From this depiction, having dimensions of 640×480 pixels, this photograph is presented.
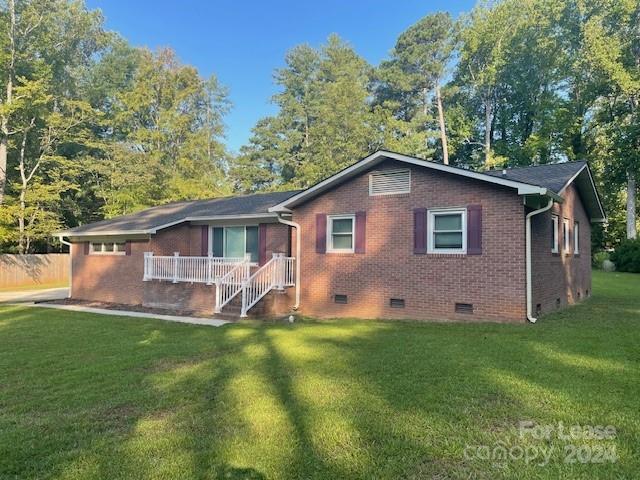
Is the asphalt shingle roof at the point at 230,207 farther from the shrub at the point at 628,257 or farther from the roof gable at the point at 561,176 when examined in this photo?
the shrub at the point at 628,257

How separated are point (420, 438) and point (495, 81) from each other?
36.9 meters

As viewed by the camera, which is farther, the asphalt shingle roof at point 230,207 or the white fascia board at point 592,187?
the asphalt shingle roof at point 230,207

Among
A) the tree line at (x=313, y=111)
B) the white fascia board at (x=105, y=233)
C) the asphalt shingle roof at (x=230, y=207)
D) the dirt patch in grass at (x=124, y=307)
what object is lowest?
the dirt patch in grass at (x=124, y=307)

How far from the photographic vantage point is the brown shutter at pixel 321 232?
12703mm

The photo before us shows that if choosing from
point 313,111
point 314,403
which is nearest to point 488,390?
point 314,403

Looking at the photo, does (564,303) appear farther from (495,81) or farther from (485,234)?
(495,81)

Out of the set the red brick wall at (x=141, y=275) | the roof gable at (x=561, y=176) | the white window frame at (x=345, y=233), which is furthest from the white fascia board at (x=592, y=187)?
the red brick wall at (x=141, y=275)

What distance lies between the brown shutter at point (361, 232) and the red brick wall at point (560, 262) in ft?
13.4

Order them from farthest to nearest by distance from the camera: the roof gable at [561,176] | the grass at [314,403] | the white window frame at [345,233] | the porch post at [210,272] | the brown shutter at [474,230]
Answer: the porch post at [210,272], the white window frame at [345,233], the roof gable at [561,176], the brown shutter at [474,230], the grass at [314,403]

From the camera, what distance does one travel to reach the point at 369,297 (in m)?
11.8

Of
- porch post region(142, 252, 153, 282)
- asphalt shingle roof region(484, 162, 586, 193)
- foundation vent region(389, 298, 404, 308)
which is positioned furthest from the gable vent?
porch post region(142, 252, 153, 282)

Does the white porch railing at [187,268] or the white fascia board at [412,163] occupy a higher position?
the white fascia board at [412,163]

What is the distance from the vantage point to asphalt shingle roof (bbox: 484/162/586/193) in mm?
11047

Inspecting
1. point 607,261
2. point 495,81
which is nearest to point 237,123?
point 495,81
